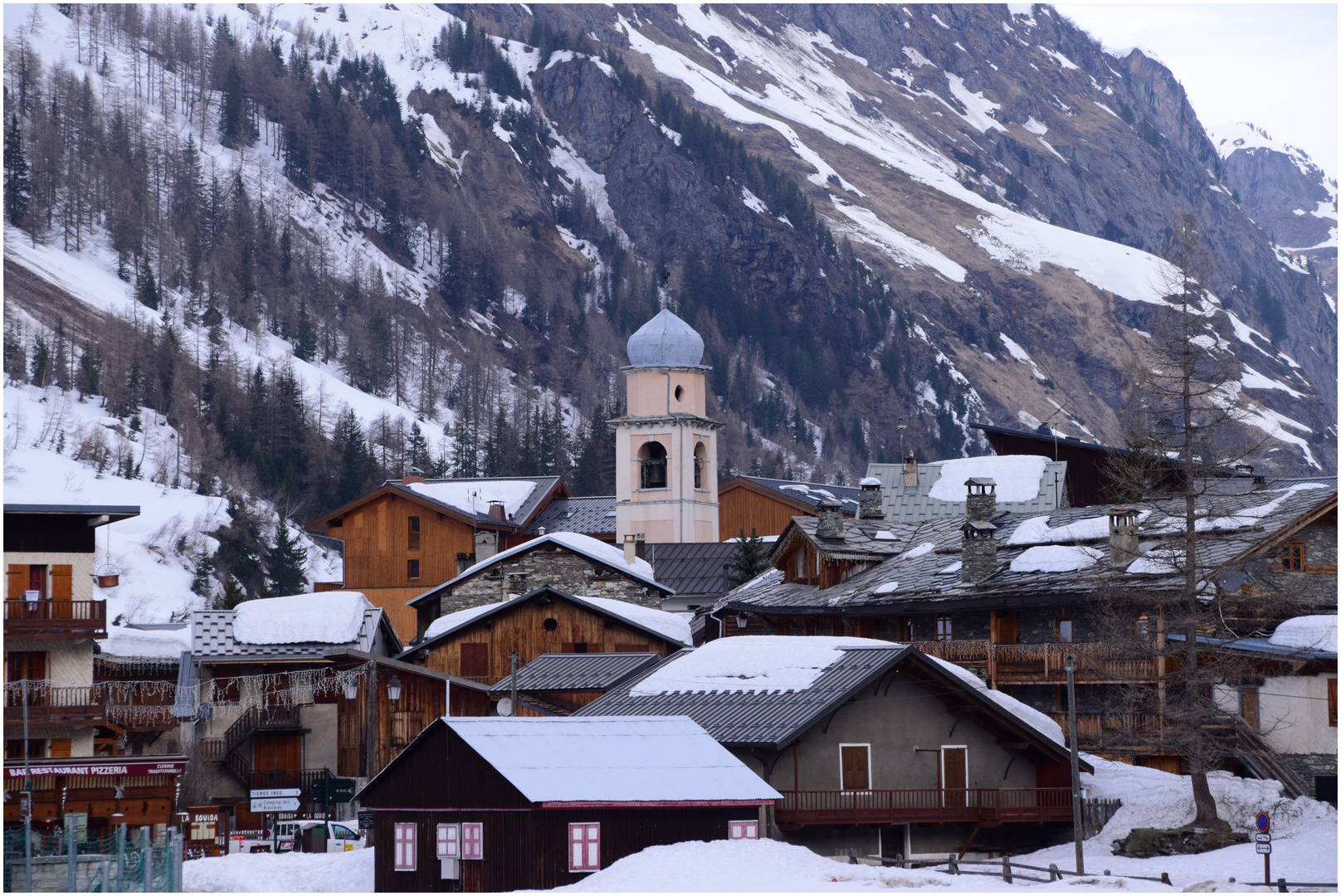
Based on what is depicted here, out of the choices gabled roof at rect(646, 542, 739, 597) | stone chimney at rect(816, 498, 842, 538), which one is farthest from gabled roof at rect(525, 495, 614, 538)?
stone chimney at rect(816, 498, 842, 538)

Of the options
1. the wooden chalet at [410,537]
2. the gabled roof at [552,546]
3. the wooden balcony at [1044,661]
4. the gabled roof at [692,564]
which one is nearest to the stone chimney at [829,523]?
the wooden balcony at [1044,661]

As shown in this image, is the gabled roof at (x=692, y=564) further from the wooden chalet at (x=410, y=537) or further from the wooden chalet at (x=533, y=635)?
the wooden chalet at (x=533, y=635)

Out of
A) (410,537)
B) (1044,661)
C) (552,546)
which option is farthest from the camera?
(410,537)

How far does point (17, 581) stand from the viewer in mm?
55531

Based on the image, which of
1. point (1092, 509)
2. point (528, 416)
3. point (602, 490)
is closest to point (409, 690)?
point (1092, 509)

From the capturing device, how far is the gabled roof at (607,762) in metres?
38.4

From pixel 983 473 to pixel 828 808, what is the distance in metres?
37.7

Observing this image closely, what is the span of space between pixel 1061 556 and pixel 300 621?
2759 cm

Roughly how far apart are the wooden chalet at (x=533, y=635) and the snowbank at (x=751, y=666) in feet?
52.0

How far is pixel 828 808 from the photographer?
4378cm

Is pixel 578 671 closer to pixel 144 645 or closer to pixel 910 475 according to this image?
pixel 144 645

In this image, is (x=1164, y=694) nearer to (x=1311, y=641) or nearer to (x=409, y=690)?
(x=1311, y=641)

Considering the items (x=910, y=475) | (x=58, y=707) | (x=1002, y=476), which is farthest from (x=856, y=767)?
(x=910, y=475)

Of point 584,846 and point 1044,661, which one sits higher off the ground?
point 1044,661
